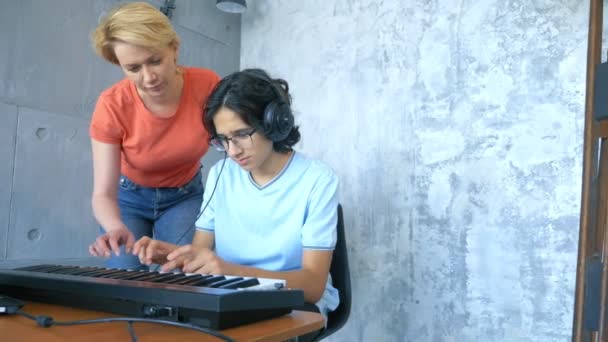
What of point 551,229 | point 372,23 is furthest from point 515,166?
point 372,23

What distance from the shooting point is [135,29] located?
4.77 ft

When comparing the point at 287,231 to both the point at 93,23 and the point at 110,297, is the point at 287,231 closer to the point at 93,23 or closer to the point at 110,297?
the point at 110,297

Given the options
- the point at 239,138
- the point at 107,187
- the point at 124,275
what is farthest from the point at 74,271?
the point at 107,187

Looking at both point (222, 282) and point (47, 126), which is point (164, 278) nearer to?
point (222, 282)

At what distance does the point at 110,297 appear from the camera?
Result: 781 mm

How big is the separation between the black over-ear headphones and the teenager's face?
35mm

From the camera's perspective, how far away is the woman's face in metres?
1.48

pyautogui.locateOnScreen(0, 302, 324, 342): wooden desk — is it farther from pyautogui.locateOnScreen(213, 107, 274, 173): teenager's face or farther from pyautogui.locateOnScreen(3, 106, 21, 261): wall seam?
pyautogui.locateOnScreen(3, 106, 21, 261): wall seam

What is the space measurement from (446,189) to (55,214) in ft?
5.96

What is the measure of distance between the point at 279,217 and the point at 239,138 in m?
0.24

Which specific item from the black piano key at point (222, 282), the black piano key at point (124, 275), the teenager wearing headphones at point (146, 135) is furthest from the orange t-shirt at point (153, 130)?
the black piano key at point (222, 282)

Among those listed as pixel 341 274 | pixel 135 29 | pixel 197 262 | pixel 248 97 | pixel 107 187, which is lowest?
pixel 341 274

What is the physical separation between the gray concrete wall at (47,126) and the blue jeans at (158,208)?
2.24 ft

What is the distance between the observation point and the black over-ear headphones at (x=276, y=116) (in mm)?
1367
